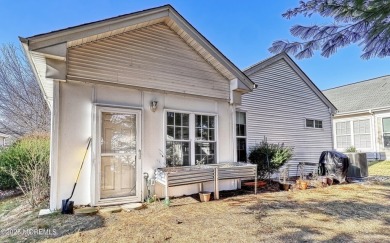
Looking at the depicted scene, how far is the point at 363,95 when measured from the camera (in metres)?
18.1

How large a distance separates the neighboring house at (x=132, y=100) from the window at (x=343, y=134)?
13041 millimetres

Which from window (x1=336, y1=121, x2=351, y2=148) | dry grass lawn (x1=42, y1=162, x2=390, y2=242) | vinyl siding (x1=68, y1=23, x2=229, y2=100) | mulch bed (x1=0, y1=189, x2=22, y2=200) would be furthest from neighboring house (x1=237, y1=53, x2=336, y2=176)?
mulch bed (x1=0, y1=189, x2=22, y2=200)

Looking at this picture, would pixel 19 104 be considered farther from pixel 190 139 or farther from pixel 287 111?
pixel 287 111

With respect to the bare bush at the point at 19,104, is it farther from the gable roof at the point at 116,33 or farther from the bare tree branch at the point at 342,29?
the bare tree branch at the point at 342,29

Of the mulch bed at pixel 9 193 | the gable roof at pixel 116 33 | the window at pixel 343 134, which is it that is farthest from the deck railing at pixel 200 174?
the window at pixel 343 134

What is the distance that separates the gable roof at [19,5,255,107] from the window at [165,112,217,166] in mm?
1706

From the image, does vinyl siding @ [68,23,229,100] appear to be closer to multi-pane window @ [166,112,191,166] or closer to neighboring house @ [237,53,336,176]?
multi-pane window @ [166,112,191,166]

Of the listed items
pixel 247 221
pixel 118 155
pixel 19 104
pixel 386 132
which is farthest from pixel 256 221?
pixel 19 104

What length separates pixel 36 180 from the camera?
20.4 feet

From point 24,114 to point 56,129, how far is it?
13.0m

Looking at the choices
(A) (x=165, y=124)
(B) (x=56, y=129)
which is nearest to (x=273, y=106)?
(A) (x=165, y=124)

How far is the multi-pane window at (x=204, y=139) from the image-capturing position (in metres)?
7.14

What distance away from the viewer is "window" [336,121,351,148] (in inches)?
675

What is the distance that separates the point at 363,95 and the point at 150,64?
1754cm
